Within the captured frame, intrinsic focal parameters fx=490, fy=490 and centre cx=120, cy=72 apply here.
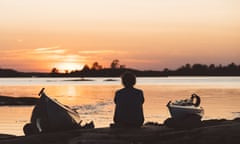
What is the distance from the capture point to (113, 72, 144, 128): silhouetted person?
30.7ft

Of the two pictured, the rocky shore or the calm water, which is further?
the calm water

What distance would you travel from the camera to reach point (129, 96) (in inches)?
375

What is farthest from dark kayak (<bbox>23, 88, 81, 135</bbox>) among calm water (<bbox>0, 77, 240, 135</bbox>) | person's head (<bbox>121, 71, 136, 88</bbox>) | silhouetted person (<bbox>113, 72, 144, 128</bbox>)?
calm water (<bbox>0, 77, 240, 135</bbox>)

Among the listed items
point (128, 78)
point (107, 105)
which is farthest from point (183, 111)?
point (107, 105)

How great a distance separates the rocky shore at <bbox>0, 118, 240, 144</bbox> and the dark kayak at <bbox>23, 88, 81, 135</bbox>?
38cm

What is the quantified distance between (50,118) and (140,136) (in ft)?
6.21

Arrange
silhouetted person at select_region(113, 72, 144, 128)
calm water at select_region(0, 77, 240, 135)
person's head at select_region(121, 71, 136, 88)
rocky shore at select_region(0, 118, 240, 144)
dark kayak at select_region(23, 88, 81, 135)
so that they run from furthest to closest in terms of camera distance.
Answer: calm water at select_region(0, 77, 240, 135) → person's head at select_region(121, 71, 136, 88) → silhouetted person at select_region(113, 72, 144, 128) → dark kayak at select_region(23, 88, 81, 135) → rocky shore at select_region(0, 118, 240, 144)

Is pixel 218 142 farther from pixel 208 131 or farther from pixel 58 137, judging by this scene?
pixel 58 137

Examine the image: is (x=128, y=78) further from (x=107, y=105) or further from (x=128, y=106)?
(x=107, y=105)

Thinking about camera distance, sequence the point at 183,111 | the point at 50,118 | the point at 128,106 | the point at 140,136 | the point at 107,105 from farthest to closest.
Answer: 1. the point at 107,105
2. the point at 183,111
3. the point at 128,106
4. the point at 50,118
5. the point at 140,136

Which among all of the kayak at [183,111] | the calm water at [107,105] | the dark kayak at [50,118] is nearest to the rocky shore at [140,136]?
the dark kayak at [50,118]

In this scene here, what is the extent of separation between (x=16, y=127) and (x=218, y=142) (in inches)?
583

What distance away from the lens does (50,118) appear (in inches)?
363

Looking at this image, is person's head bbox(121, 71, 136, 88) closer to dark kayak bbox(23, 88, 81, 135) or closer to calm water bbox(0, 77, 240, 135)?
dark kayak bbox(23, 88, 81, 135)
